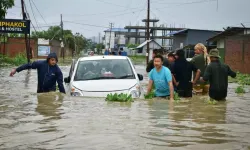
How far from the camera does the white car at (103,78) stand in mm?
10273

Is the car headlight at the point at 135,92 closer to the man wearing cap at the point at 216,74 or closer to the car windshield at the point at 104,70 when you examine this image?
the car windshield at the point at 104,70

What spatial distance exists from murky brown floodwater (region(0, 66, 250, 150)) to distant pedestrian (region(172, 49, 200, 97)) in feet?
1.94

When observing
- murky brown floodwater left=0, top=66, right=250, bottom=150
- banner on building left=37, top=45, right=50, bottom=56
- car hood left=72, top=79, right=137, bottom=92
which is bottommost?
murky brown floodwater left=0, top=66, right=250, bottom=150

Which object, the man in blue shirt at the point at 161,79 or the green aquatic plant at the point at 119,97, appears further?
the green aquatic plant at the point at 119,97

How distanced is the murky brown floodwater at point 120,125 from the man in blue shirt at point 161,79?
0.25m

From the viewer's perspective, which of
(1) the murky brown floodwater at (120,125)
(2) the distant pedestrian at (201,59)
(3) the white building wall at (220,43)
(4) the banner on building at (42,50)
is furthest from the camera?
(4) the banner on building at (42,50)

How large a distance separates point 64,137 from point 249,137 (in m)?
2.44

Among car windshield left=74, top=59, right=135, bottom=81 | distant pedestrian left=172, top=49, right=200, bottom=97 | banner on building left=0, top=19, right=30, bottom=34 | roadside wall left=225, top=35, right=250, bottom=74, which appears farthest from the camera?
banner on building left=0, top=19, right=30, bottom=34

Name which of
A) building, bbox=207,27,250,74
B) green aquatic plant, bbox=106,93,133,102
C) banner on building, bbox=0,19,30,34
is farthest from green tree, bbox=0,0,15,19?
green aquatic plant, bbox=106,93,133,102

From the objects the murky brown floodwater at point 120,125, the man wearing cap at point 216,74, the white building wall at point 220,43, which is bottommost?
the murky brown floodwater at point 120,125

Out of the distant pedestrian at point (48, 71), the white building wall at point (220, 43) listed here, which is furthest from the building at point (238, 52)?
the distant pedestrian at point (48, 71)

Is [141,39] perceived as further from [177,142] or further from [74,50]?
[177,142]

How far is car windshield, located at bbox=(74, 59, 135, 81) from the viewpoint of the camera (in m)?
10.9

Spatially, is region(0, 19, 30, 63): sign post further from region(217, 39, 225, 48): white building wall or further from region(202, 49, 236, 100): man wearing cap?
region(202, 49, 236, 100): man wearing cap
